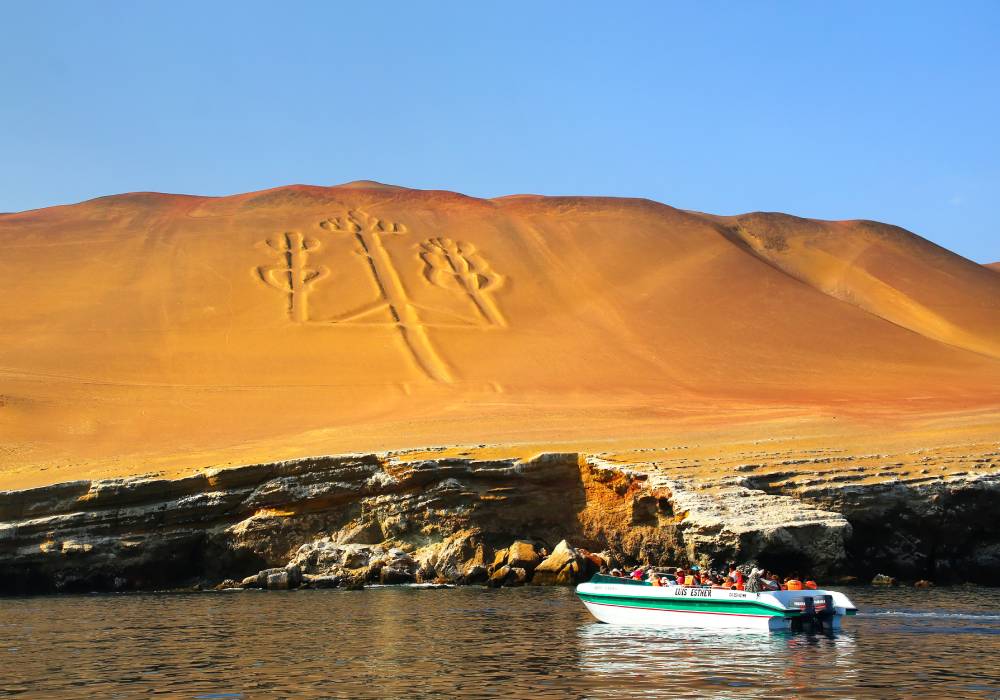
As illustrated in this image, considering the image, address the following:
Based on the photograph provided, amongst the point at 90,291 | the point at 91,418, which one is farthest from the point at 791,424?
the point at 90,291

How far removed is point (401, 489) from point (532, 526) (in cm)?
382

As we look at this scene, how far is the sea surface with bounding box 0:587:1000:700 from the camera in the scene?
571 inches

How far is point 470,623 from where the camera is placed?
21031mm

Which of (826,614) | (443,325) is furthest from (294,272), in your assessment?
(826,614)

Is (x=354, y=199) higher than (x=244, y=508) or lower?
higher

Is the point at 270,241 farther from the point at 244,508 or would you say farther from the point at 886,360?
the point at 244,508

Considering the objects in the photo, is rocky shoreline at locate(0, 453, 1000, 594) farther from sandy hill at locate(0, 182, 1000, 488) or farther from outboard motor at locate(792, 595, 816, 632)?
outboard motor at locate(792, 595, 816, 632)

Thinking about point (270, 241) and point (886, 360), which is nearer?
point (886, 360)

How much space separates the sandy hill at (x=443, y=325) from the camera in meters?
42.4

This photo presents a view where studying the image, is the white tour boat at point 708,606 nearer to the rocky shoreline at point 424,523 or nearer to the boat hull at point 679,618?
the boat hull at point 679,618

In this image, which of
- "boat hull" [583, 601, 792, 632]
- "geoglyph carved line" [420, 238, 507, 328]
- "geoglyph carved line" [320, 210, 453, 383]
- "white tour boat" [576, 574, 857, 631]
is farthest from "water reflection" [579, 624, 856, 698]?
"geoglyph carved line" [420, 238, 507, 328]

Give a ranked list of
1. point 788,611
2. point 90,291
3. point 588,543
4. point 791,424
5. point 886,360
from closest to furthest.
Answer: point 788,611, point 588,543, point 791,424, point 886,360, point 90,291

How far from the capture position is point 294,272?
222 feet

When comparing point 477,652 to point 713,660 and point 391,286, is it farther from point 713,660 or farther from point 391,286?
point 391,286
